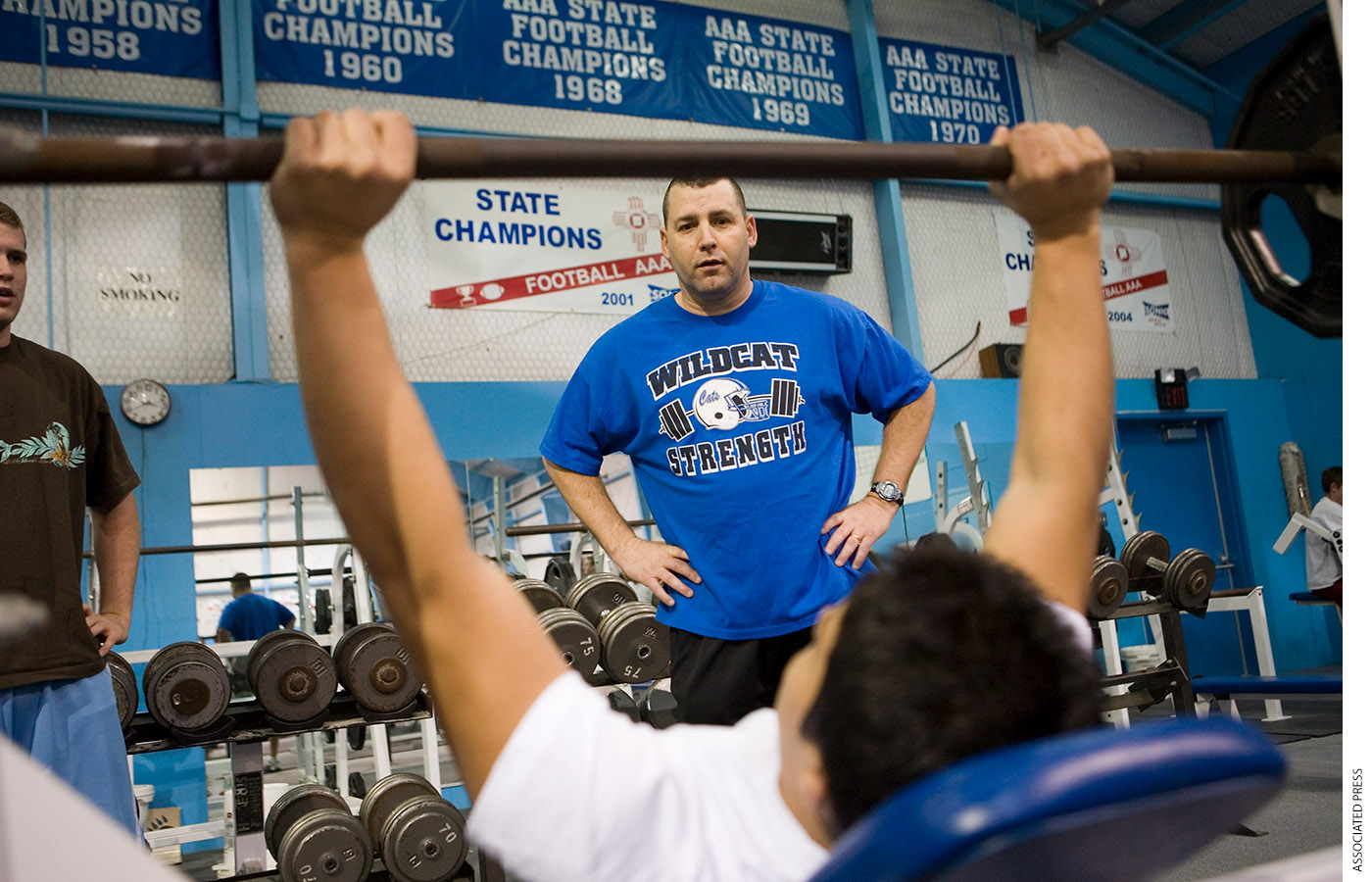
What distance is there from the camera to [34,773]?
58 cm

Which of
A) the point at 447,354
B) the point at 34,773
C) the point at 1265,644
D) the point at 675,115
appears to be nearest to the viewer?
the point at 34,773

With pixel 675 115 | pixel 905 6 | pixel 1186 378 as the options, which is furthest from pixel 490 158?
pixel 1186 378

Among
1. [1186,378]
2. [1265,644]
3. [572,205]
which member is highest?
[572,205]

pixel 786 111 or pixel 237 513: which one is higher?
pixel 786 111

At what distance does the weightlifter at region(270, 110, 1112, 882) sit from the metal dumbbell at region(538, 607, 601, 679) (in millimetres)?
2925

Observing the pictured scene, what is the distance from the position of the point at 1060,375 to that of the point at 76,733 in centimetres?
→ 166

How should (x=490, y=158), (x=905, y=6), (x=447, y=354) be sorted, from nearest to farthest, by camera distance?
1. (x=490, y=158)
2. (x=447, y=354)
3. (x=905, y=6)

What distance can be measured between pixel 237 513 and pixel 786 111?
4.39m

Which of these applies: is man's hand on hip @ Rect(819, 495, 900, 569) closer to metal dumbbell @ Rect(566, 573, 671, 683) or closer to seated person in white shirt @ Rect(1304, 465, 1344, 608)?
metal dumbbell @ Rect(566, 573, 671, 683)

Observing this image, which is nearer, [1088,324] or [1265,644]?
[1088,324]

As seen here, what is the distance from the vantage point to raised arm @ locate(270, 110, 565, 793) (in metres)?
0.67

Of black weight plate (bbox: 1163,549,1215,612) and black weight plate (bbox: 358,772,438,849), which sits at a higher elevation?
black weight plate (bbox: 1163,549,1215,612)

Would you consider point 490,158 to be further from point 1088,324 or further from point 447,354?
point 447,354

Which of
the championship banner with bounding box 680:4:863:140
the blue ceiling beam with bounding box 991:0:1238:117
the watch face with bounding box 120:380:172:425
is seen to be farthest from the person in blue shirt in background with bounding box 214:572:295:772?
the blue ceiling beam with bounding box 991:0:1238:117
